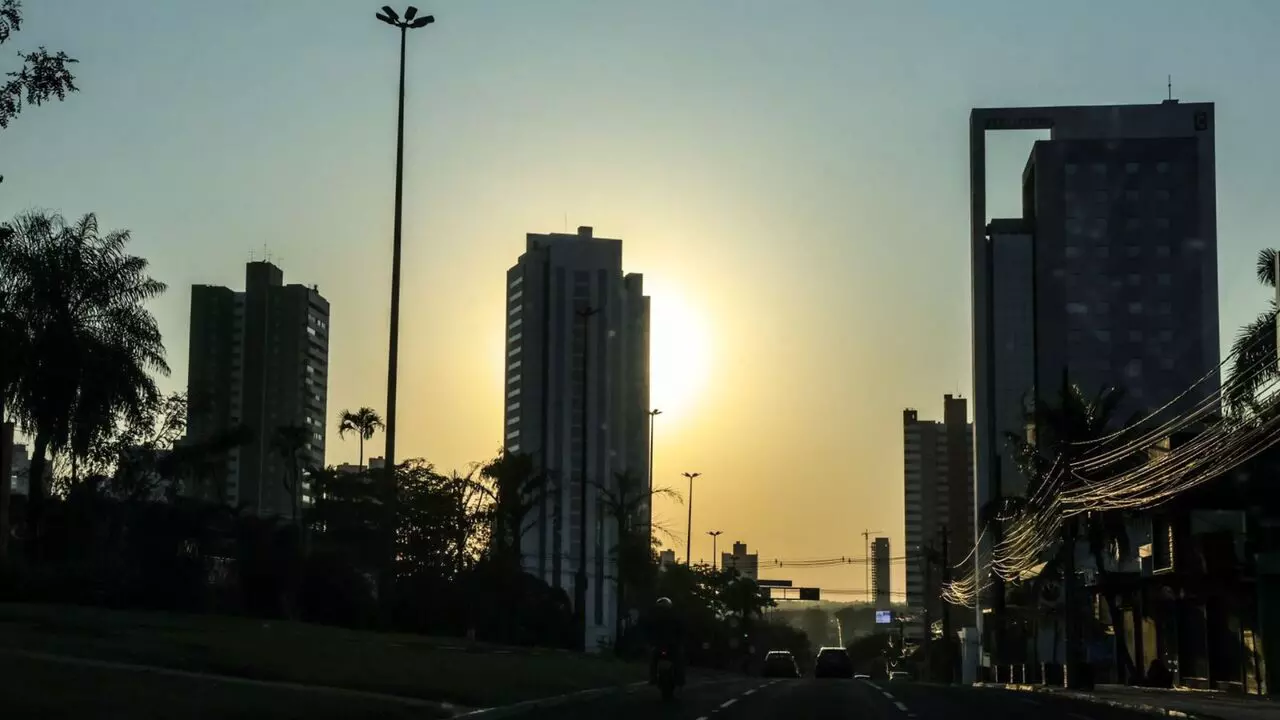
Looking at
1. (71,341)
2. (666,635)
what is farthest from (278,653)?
(71,341)

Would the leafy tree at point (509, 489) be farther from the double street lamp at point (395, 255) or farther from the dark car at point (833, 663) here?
the double street lamp at point (395, 255)

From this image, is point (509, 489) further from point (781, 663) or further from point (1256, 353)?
point (1256, 353)

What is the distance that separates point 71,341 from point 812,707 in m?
32.4

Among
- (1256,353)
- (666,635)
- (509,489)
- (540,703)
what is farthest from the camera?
(509,489)

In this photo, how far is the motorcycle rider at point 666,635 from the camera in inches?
1248

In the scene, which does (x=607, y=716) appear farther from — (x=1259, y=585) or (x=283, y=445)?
(x=283, y=445)

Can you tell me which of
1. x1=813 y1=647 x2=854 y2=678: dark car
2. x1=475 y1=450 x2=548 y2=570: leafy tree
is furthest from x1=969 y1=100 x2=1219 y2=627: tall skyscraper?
x1=813 y1=647 x2=854 y2=678: dark car

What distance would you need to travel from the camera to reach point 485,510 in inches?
3718

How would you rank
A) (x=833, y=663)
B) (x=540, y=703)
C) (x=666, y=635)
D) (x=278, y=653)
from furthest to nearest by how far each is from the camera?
(x=833, y=663), (x=666, y=635), (x=278, y=653), (x=540, y=703)

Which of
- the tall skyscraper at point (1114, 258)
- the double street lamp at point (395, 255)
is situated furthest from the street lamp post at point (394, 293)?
the tall skyscraper at point (1114, 258)

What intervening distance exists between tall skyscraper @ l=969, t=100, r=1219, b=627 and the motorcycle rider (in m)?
144

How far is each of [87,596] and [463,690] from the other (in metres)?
15.2

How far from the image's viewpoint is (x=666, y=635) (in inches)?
1261

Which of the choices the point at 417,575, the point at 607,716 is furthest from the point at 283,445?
the point at 607,716
